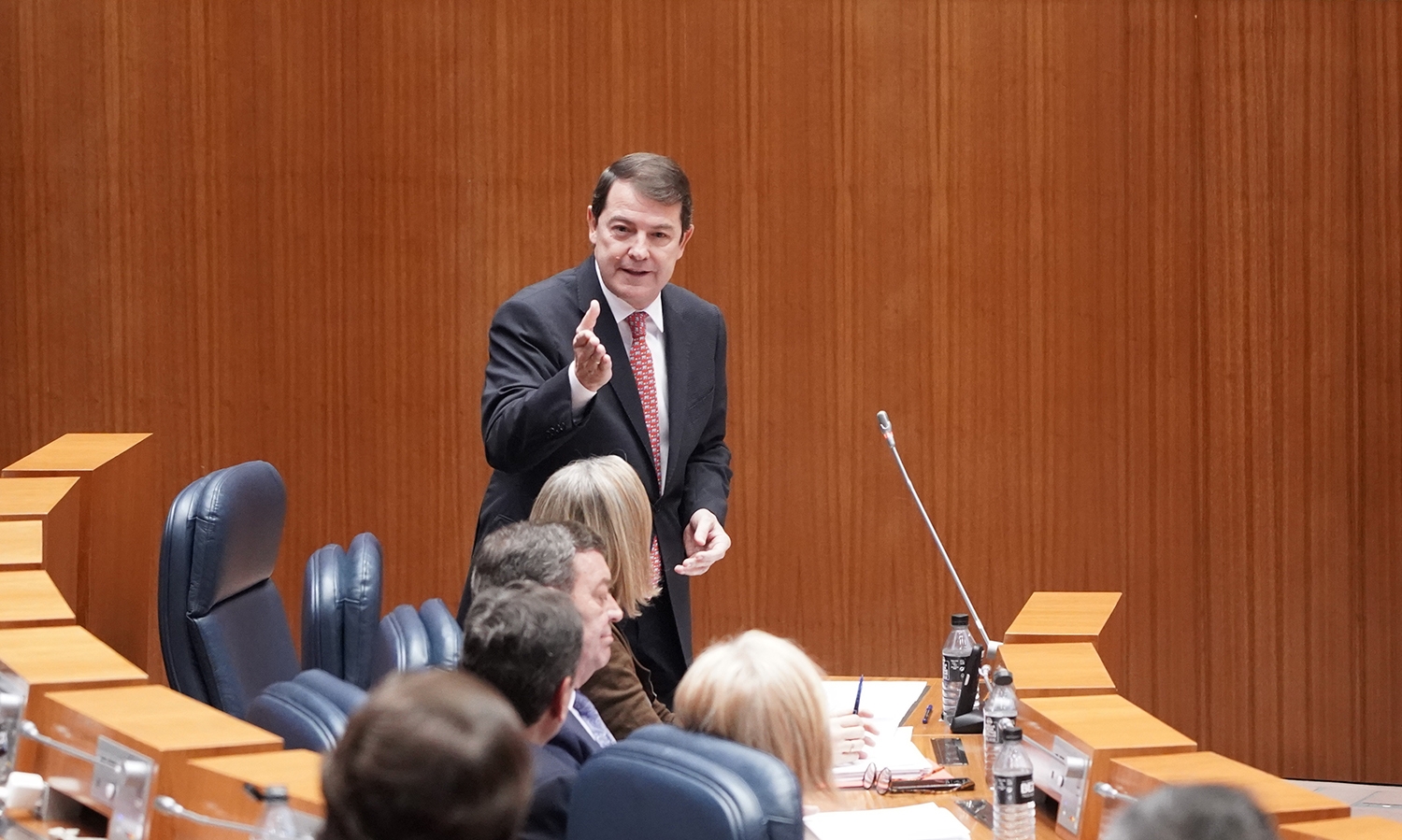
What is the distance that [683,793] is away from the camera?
4.75 ft

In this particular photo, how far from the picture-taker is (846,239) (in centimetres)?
456

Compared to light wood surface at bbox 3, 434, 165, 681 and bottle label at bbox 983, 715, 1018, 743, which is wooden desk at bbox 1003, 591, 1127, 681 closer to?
bottle label at bbox 983, 715, 1018, 743

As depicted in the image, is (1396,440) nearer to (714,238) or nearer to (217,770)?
(714,238)

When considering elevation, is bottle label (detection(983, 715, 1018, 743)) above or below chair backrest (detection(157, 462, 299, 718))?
below

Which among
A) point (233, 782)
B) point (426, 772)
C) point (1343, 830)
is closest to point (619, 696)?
point (233, 782)

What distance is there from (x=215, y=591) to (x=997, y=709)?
127 centimetres

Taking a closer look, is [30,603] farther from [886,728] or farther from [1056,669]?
[1056,669]

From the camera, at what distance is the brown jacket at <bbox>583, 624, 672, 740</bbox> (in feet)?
7.71

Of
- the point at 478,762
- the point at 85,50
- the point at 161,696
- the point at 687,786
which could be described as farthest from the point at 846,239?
the point at 478,762

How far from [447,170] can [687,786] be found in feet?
11.0

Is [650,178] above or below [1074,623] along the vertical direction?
above

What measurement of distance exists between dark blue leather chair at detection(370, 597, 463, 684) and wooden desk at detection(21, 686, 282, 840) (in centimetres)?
36

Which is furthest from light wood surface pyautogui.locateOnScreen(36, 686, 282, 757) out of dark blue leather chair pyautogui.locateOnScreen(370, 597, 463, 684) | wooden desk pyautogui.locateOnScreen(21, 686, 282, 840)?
dark blue leather chair pyautogui.locateOnScreen(370, 597, 463, 684)

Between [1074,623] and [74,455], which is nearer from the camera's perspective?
[1074,623]
